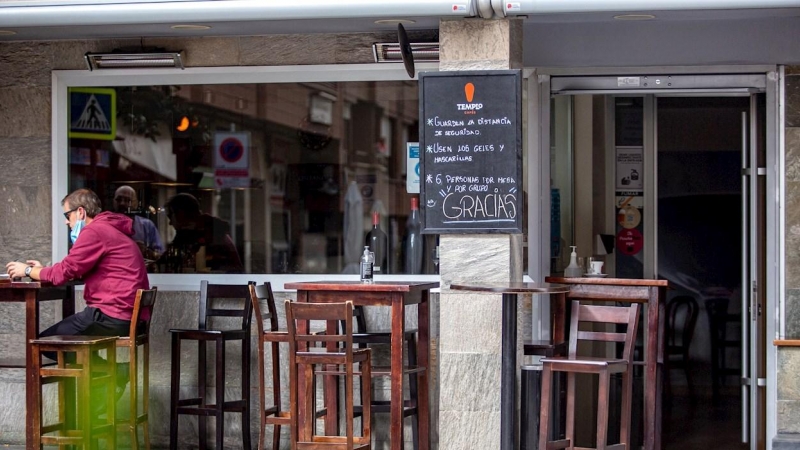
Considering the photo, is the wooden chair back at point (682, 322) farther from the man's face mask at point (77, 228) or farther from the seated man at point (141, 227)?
the man's face mask at point (77, 228)

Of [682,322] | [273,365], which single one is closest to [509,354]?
[273,365]

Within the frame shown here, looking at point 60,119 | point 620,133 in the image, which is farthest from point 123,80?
point 620,133

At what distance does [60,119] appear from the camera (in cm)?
728

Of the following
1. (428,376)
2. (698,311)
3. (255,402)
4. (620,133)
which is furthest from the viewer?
(698,311)

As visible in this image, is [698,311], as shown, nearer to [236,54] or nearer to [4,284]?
[236,54]

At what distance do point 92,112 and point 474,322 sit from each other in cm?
295

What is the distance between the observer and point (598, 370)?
5.47 meters

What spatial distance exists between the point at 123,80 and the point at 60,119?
0.45 meters

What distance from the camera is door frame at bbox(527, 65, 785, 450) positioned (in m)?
6.61

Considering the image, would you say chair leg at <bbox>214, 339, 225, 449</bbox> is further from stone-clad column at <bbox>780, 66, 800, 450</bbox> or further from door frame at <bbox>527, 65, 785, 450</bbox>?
stone-clad column at <bbox>780, 66, 800, 450</bbox>

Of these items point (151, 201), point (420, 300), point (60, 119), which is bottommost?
point (420, 300)

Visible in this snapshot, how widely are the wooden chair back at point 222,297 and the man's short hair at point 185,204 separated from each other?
2.48ft

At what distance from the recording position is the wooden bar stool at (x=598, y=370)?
18.1 feet

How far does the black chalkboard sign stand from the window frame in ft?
3.39
